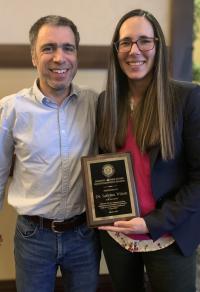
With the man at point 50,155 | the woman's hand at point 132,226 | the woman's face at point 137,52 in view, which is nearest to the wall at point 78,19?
the man at point 50,155

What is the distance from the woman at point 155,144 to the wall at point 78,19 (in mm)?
594

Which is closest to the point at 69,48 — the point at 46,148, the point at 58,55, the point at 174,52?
the point at 58,55

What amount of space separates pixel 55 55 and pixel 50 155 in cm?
36

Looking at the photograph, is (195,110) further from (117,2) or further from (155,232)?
(117,2)

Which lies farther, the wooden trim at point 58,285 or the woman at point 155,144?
the wooden trim at point 58,285

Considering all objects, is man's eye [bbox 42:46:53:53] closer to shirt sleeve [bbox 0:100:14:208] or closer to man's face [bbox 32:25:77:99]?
man's face [bbox 32:25:77:99]

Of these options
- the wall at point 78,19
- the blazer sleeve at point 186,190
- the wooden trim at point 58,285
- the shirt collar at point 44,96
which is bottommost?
the wooden trim at point 58,285

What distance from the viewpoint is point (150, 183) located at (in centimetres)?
130

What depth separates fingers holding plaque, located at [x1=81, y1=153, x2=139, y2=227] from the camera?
1.28m

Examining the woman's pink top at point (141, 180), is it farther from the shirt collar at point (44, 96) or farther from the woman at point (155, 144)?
the shirt collar at point (44, 96)

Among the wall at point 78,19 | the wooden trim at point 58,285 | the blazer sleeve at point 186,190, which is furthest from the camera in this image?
the wooden trim at point 58,285

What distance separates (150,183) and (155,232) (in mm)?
169

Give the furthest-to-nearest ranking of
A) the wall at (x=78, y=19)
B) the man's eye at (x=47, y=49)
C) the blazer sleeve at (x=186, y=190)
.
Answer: the wall at (x=78, y=19), the man's eye at (x=47, y=49), the blazer sleeve at (x=186, y=190)

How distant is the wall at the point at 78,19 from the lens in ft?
6.04
